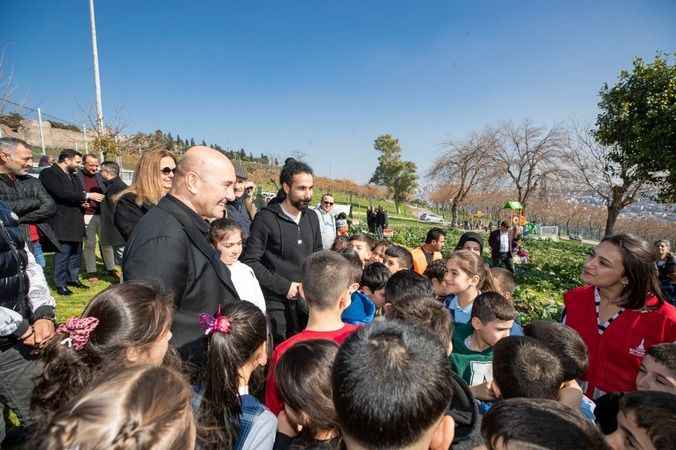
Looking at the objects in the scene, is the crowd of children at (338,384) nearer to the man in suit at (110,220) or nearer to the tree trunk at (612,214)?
the man in suit at (110,220)

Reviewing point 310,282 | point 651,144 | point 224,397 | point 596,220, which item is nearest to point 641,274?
point 310,282

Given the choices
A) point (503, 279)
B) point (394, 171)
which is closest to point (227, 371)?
point (503, 279)

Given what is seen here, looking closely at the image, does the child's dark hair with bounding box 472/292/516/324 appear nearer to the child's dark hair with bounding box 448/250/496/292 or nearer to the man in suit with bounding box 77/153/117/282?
the child's dark hair with bounding box 448/250/496/292

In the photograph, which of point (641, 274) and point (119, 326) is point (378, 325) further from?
point (641, 274)

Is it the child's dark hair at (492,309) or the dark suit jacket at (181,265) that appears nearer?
the dark suit jacket at (181,265)

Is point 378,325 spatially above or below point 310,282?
above

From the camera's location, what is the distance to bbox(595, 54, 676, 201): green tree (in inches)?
381

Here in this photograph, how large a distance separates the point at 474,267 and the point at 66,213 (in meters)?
6.15

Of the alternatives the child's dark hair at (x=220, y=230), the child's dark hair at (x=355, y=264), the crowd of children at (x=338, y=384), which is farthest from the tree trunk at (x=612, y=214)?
the child's dark hair at (x=220, y=230)

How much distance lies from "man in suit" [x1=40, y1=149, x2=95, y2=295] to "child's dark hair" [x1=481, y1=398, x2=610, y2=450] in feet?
20.9

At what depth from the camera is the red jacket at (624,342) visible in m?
2.37

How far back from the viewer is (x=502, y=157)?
28000 millimetres

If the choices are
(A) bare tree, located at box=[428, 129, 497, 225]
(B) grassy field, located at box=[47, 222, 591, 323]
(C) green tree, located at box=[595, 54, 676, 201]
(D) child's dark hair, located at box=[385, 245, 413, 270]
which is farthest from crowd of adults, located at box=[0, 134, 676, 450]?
(A) bare tree, located at box=[428, 129, 497, 225]

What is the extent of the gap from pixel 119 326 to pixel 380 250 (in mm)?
4057
